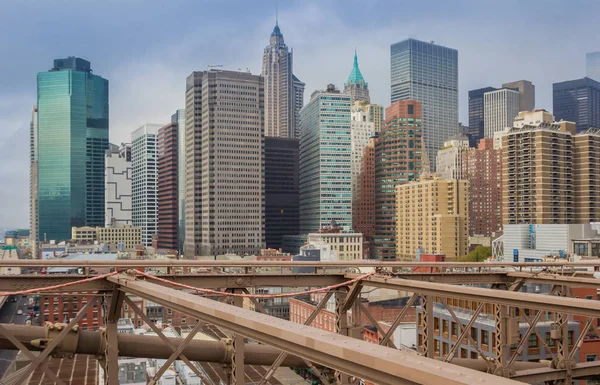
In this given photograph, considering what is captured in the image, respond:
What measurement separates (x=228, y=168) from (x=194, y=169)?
1331 cm

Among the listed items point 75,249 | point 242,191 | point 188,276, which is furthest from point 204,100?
point 188,276

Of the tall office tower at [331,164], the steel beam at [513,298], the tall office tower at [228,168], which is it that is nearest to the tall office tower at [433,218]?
the tall office tower at [331,164]

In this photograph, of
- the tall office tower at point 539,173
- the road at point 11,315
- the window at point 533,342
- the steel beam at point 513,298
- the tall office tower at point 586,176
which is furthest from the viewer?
the tall office tower at point 586,176

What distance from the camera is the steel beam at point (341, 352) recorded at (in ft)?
13.3

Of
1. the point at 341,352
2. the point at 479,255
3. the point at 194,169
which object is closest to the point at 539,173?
the point at 479,255

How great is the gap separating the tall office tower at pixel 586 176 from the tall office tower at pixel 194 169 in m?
107

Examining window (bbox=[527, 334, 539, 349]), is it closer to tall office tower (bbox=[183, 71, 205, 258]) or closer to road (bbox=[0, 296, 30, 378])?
road (bbox=[0, 296, 30, 378])

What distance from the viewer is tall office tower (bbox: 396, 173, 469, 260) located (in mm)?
146750

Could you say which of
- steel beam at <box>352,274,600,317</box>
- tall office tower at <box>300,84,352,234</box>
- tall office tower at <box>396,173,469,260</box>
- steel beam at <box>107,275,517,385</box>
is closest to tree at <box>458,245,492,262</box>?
tall office tower at <box>396,173,469,260</box>

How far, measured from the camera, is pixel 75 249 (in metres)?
157

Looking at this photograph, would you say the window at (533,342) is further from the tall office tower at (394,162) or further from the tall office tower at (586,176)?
the tall office tower at (394,162)

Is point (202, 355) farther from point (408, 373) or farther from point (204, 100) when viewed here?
point (204, 100)

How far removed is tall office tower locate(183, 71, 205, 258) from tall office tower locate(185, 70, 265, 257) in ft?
1.03

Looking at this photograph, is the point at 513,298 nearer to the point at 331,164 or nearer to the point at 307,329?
the point at 307,329
